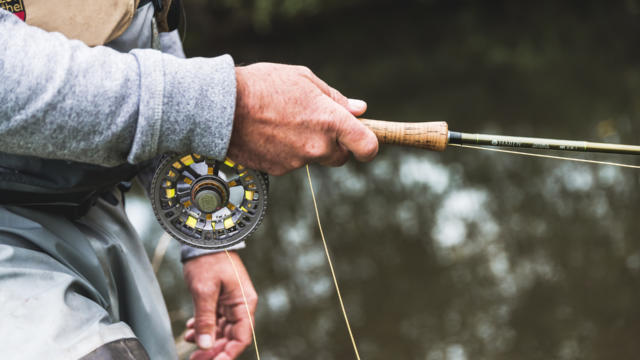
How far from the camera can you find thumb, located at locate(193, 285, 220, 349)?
6.01 ft

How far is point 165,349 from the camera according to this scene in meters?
1.60

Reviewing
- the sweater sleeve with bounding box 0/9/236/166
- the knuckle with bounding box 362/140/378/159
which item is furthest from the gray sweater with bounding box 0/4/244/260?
the knuckle with bounding box 362/140/378/159

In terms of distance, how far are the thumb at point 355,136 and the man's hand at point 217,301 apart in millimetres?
730

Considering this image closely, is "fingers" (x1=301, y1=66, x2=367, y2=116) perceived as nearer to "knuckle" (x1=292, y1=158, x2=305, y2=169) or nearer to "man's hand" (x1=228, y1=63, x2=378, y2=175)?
"man's hand" (x1=228, y1=63, x2=378, y2=175)

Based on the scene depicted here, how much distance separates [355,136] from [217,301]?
0.82 m

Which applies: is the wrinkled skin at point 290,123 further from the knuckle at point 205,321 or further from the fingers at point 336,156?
the knuckle at point 205,321

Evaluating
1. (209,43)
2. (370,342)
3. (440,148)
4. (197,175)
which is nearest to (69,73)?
(197,175)

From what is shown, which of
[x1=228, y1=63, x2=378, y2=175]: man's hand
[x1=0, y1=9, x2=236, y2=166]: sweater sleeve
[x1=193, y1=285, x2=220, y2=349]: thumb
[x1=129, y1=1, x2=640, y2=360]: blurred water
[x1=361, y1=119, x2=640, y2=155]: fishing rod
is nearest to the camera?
[x1=0, y1=9, x2=236, y2=166]: sweater sleeve

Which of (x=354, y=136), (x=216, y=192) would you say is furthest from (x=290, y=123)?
(x=216, y=192)

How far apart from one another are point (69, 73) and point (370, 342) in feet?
7.28

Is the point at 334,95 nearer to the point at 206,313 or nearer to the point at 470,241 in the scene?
the point at 206,313

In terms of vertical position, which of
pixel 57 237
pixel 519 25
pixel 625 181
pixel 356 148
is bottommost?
pixel 57 237

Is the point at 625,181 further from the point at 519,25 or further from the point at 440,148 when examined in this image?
the point at 519,25

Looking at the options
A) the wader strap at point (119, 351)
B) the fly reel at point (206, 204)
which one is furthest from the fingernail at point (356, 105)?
the wader strap at point (119, 351)
